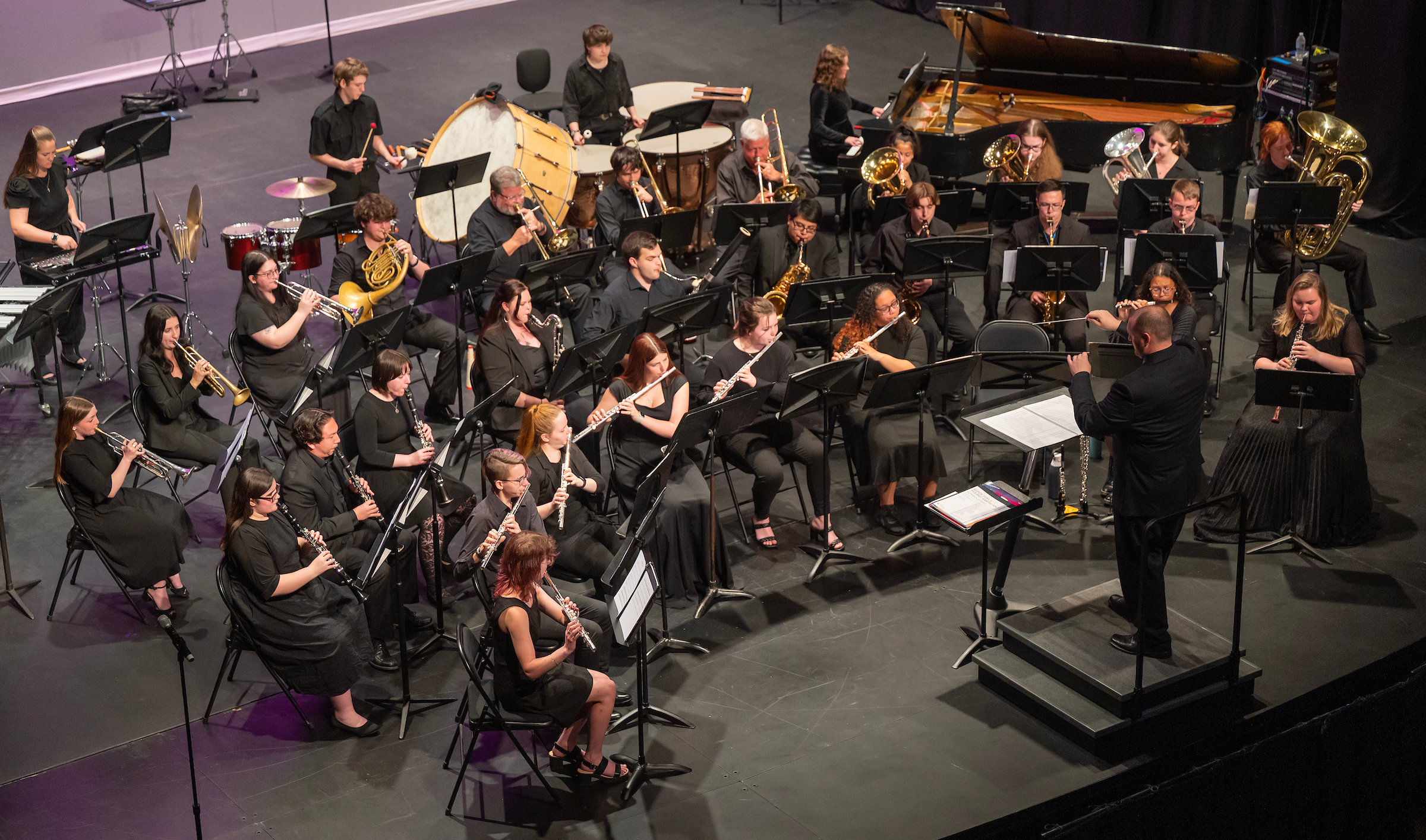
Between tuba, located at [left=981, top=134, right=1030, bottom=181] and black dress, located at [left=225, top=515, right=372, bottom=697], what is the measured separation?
17.6 feet

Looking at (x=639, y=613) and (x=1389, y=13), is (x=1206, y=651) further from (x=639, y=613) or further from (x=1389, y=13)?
(x=1389, y=13)

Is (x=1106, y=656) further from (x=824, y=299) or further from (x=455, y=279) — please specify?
(x=455, y=279)

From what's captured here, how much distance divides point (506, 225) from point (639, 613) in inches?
160

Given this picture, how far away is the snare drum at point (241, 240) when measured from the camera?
28.2 feet

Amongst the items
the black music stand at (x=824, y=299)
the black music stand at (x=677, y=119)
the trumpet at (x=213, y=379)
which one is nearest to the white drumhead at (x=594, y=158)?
the black music stand at (x=677, y=119)

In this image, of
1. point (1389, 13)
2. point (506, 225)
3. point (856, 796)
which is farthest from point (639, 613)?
point (1389, 13)

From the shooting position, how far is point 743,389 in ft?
23.5

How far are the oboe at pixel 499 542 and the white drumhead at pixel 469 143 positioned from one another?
359 centimetres

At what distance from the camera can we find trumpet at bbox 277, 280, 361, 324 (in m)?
7.60

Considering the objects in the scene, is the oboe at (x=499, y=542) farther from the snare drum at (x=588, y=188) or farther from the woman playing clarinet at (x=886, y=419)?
the snare drum at (x=588, y=188)

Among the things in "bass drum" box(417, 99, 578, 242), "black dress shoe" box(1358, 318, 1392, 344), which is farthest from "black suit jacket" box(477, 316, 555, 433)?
"black dress shoe" box(1358, 318, 1392, 344)

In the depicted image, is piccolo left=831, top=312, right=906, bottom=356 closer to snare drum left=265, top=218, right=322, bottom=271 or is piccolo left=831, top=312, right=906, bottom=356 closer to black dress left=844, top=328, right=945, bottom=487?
black dress left=844, top=328, right=945, bottom=487

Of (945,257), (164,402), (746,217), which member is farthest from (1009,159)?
(164,402)

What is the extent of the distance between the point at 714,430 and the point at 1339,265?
481 centimetres
